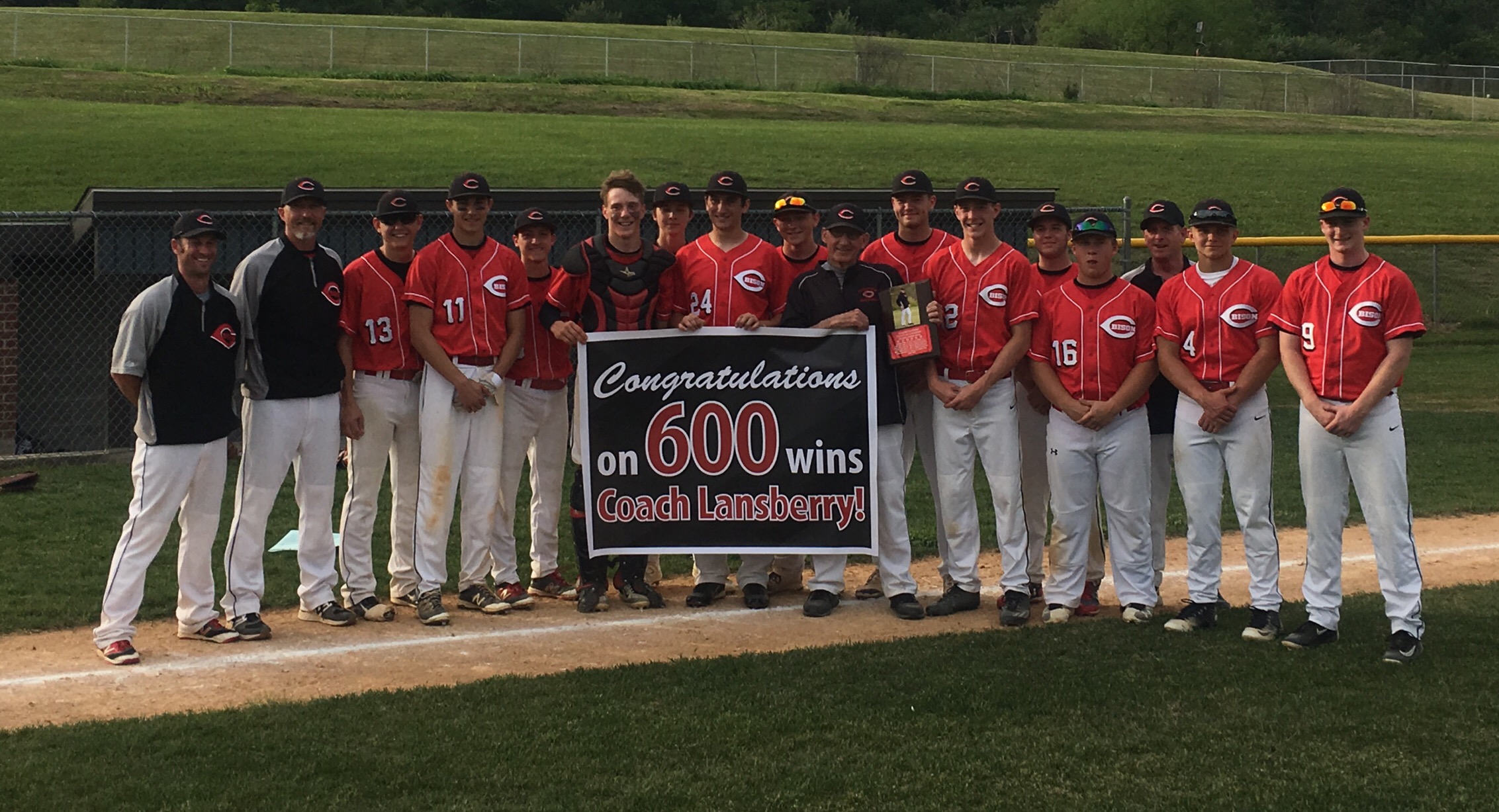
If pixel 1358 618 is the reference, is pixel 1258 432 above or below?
above

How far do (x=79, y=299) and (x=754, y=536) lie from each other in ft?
27.6

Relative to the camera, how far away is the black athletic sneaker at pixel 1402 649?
19.8 ft

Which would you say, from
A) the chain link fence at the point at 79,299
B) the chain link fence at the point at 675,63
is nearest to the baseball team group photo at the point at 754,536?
the chain link fence at the point at 79,299

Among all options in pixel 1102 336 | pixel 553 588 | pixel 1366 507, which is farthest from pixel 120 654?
pixel 1366 507

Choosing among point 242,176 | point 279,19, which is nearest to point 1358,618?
point 242,176

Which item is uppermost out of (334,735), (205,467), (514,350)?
(514,350)

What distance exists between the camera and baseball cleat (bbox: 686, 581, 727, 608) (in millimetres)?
7562

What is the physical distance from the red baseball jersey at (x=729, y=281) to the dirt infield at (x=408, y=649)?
5.38ft

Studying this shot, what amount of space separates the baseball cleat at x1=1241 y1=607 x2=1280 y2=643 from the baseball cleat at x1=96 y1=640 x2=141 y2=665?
524 cm

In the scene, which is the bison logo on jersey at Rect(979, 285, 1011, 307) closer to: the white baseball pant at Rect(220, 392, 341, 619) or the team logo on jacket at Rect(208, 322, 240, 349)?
the white baseball pant at Rect(220, 392, 341, 619)

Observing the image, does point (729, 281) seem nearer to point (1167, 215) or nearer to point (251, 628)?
point (1167, 215)

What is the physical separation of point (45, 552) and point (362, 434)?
2828mm

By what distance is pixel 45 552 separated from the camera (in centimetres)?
859

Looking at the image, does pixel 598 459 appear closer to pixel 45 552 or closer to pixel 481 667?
pixel 481 667
